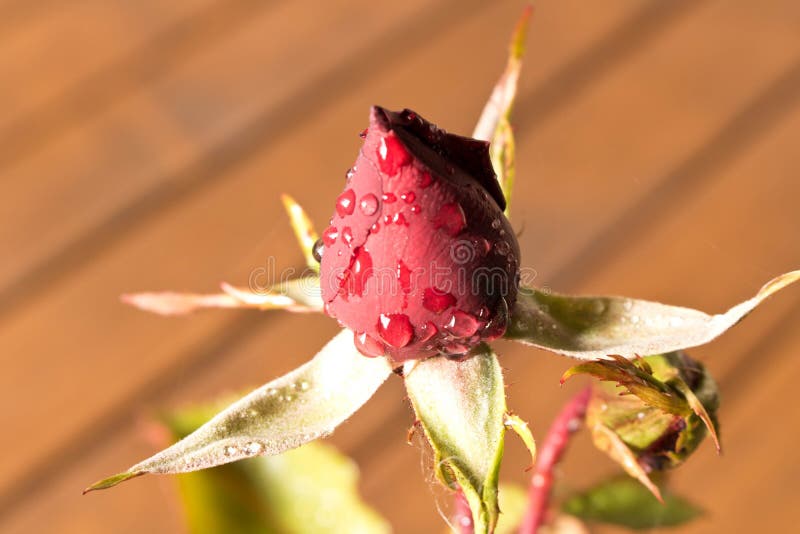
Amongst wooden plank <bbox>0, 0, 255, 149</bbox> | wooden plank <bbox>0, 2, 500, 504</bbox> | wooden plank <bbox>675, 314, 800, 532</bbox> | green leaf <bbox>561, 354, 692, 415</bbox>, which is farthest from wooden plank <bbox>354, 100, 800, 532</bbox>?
wooden plank <bbox>0, 0, 255, 149</bbox>

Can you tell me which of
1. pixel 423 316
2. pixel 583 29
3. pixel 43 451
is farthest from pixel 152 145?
pixel 423 316

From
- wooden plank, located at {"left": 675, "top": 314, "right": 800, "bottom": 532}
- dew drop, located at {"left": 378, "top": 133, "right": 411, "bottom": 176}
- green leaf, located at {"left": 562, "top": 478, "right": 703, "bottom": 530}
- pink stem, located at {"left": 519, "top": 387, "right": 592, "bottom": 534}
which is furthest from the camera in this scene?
wooden plank, located at {"left": 675, "top": 314, "right": 800, "bottom": 532}

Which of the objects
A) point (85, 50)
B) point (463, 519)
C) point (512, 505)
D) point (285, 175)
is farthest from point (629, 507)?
point (85, 50)

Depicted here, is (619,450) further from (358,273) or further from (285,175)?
(285,175)

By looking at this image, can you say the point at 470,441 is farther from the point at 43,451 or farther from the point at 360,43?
the point at 360,43

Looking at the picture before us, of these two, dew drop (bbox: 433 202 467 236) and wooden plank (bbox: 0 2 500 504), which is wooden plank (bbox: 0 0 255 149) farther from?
dew drop (bbox: 433 202 467 236)

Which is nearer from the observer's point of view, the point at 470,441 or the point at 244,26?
the point at 470,441
